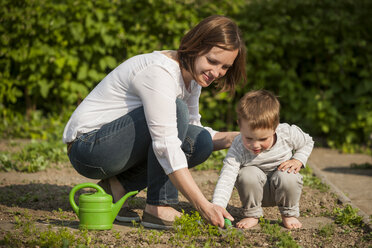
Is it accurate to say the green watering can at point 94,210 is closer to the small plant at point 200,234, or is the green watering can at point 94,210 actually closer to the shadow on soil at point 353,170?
the small plant at point 200,234

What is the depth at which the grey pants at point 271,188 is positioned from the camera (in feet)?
9.39

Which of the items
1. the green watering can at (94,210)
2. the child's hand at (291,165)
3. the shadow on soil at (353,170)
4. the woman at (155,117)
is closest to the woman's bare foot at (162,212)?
the woman at (155,117)

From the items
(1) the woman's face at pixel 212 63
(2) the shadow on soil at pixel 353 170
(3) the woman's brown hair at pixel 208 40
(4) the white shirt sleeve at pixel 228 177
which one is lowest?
(2) the shadow on soil at pixel 353 170

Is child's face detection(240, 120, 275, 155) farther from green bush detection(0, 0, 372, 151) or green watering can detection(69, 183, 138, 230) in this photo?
green bush detection(0, 0, 372, 151)

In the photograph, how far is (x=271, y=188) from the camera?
2.96 meters

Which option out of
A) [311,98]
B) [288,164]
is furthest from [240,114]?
[311,98]

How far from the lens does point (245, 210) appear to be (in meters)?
2.94

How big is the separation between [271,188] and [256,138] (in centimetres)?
40

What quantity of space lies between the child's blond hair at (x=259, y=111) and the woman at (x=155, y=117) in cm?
24

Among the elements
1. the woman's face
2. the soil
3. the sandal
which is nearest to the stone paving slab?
the soil

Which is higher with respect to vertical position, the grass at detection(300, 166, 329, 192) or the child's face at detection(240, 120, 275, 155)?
the child's face at detection(240, 120, 275, 155)

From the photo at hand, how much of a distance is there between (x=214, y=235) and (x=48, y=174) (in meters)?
2.24

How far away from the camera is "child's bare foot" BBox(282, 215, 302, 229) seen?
286cm

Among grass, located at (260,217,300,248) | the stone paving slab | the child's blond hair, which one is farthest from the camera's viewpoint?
the stone paving slab
